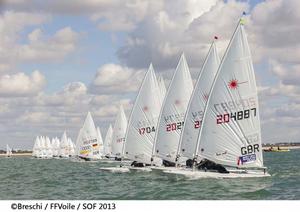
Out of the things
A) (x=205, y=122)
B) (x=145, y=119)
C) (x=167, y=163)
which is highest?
(x=145, y=119)

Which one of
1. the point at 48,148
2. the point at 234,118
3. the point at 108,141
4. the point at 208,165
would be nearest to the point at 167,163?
the point at 208,165

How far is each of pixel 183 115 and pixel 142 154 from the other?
6613 mm

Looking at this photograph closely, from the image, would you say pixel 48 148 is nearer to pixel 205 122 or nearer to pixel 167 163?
pixel 167 163

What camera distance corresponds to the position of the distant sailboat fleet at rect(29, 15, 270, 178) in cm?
4106

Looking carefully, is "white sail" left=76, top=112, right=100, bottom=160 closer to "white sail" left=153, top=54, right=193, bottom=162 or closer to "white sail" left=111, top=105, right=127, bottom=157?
"white sail" left=111, top=105, right=127, bottom=157

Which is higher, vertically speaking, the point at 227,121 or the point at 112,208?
the point at 227,121

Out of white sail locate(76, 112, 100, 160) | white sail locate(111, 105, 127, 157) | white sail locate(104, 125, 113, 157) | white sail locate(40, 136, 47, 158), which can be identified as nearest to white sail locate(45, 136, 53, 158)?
white sail locate(40, 136, 47, 158)

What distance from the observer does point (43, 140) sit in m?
181

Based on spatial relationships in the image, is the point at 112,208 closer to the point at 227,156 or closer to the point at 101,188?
the point at 101,188

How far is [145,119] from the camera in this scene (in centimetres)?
5666

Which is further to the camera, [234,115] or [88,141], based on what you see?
[88,141]

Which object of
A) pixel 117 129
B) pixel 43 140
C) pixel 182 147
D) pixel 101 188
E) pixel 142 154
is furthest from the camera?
pixel 43 140

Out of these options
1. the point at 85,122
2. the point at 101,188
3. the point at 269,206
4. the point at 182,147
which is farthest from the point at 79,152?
the point at 269,206

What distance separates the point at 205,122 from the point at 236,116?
7.64ft
